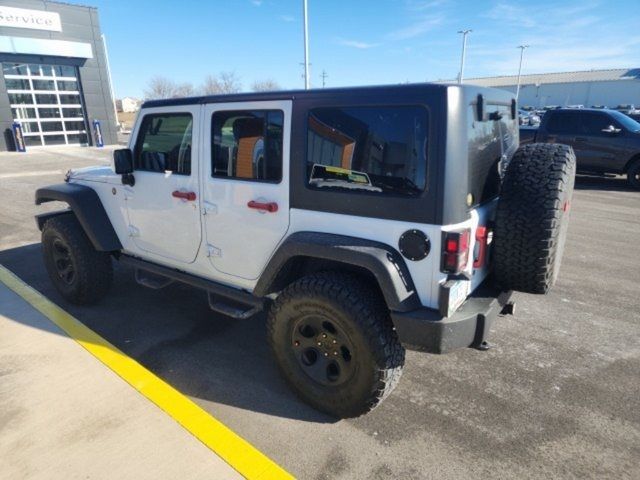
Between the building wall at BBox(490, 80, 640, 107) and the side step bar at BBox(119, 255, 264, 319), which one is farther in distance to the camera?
the building wall at BBox(490, 80, 640, 107)

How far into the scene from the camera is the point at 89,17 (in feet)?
63.6

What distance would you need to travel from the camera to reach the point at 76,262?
3855 millimetres

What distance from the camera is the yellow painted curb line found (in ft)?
7.21

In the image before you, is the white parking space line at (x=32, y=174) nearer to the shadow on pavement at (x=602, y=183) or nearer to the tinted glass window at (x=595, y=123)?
the tinted glass window at (x=595, y=123)

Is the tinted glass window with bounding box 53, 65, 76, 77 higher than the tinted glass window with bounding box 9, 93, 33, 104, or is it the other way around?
the tinted glass window with bounding box 53, 65, 76, 77

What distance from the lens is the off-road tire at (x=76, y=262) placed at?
3.88 meters

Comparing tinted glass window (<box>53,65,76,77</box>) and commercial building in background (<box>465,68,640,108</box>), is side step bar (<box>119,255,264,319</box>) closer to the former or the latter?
tinted glass window (<box>53,65,76,77</box>)

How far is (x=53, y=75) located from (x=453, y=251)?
879 inches

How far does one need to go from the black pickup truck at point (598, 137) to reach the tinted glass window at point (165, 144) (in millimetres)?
9834

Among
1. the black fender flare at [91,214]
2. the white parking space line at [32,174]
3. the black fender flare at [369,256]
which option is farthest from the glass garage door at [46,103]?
the black fender flare at [369,256]

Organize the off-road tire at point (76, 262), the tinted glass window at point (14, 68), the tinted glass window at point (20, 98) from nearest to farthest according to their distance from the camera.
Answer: the off-road tire at point (76, 262) → the tinted glass window at point (14, 68) → the tinted glass window at point (20, 98)

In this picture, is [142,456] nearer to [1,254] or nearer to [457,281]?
[457,281]

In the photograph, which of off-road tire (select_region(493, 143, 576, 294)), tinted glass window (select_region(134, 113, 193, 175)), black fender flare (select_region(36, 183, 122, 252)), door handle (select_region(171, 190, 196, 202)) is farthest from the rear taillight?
black fender flare (select_region(36, 183, 122, 252))

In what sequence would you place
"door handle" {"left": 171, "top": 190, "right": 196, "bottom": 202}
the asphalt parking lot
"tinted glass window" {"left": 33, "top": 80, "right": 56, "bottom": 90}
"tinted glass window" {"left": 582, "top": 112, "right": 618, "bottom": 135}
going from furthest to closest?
"tinted glass window" {"left": 33, "top": 80, "right": 56, "bottom": 90} < "tinted glass window" {"left": 582, "top": 112, "right": 618, "bottom": 135} < "door handle" {"left": 171, "top": 190, "right": 196, "bottom": 202} < the asphalt parking lot
